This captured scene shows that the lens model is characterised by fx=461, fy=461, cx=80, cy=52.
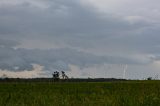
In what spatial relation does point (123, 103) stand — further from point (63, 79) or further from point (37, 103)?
point (63, 79)

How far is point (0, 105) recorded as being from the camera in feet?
80.6

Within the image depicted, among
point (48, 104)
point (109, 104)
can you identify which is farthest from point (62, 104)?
point (109, 104)

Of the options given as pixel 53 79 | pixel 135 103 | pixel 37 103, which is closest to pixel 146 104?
pixel 135 103

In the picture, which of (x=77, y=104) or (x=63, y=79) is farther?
(x=63, y=79)

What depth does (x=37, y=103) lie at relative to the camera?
25641 mm

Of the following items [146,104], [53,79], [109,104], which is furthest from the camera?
[53,79]

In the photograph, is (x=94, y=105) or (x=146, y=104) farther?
(x=94, y=105)

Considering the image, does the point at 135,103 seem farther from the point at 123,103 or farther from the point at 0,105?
the point at 0,105

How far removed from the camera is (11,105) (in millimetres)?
24828

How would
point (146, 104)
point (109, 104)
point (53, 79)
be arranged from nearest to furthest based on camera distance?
point (146, 104) < point (109, 104) < point (53, 79)

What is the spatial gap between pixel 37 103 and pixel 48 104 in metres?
1.03

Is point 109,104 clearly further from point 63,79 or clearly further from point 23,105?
point 63,79

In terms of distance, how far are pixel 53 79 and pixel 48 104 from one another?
271 feet

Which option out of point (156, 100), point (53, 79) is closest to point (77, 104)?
point (156, 100)
